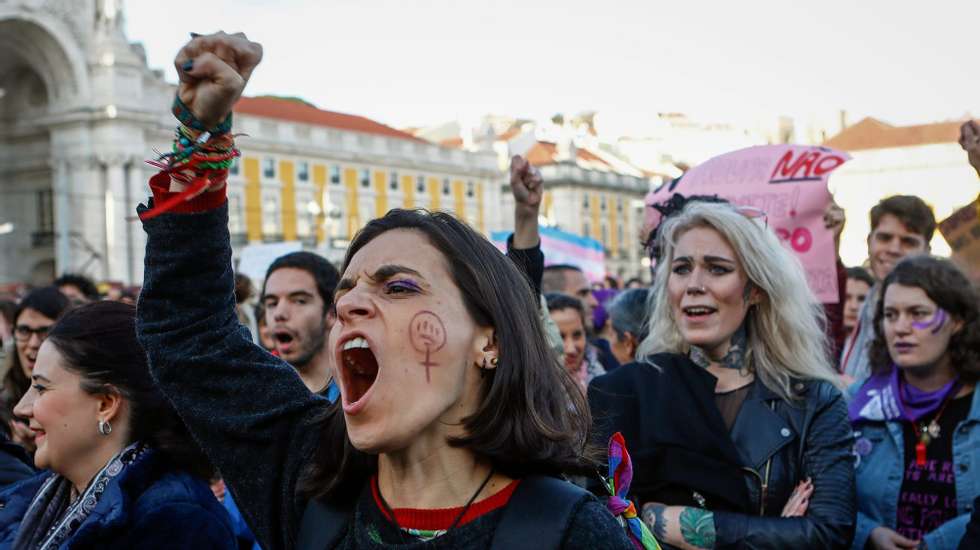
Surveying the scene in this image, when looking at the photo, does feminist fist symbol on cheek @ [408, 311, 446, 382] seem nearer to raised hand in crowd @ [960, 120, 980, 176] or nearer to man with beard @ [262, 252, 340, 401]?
man with beard @ [262, 252, 340, 401]

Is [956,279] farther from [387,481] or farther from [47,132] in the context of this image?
[47,132]

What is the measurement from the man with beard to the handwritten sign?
3186 mm

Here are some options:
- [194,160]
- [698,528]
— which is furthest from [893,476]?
[194,160]

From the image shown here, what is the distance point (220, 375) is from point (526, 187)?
209 cm

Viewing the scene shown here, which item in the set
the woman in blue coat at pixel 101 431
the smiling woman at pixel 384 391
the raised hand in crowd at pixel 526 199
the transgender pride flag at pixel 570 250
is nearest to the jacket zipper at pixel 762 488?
the raised hand in crowd at pixel 526 199

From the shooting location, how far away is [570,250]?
14422 millimetres

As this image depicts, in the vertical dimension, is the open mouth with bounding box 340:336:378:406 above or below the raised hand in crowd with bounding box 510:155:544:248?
below

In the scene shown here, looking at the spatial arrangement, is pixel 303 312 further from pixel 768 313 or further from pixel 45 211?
pixel 45 211

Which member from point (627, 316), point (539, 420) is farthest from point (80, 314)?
point (627, 316)

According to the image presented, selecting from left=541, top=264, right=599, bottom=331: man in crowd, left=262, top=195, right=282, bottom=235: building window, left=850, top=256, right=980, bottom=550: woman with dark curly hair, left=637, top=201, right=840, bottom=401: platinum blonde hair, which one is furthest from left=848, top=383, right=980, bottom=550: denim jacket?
left=262, top=195, right=282, bottom=235: building window

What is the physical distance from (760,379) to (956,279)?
1288 mm

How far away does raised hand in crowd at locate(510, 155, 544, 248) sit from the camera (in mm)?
4203

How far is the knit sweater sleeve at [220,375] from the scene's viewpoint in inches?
87.8

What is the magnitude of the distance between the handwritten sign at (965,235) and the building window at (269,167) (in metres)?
55.6
